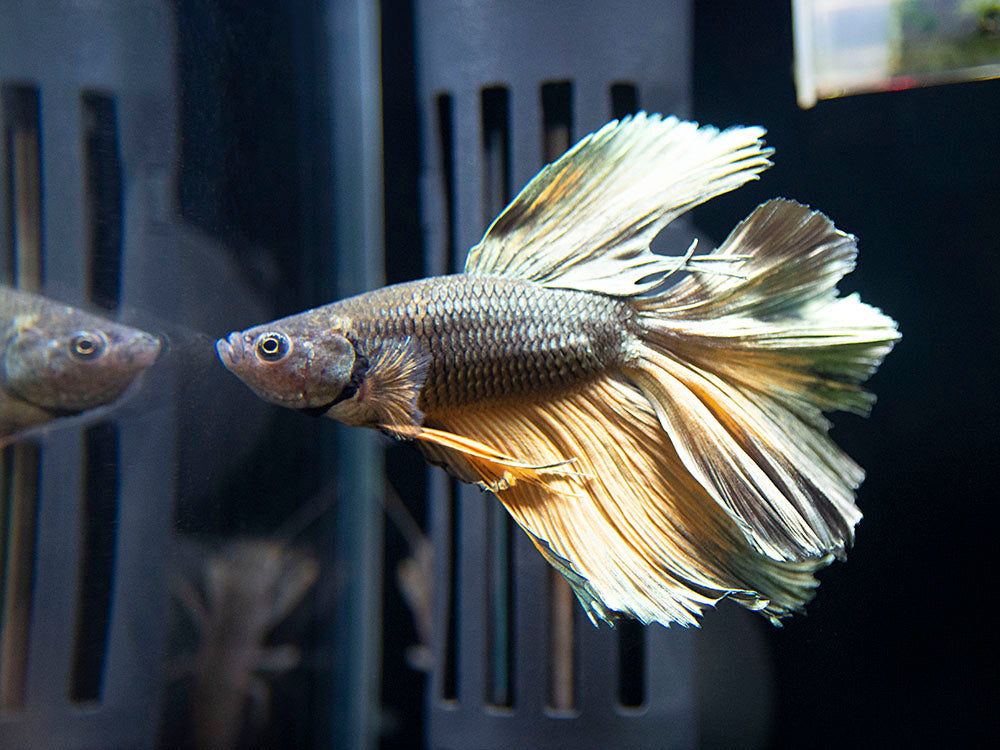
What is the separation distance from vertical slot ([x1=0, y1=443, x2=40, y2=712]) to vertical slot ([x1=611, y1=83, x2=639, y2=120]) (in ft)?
2.52

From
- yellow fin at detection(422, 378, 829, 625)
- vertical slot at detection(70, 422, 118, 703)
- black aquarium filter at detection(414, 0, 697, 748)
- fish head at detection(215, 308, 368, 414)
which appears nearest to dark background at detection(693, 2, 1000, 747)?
black aquarium filter at detection(414, 0, 697, 748)

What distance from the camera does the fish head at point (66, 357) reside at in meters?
0.56

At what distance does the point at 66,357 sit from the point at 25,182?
20 centimetres

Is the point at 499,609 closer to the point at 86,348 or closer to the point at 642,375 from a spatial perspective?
the point at 642,375

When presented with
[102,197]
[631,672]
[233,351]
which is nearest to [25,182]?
[102,197]

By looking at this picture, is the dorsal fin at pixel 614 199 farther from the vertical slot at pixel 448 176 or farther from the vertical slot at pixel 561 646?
the vertical slot at pixel 561 646

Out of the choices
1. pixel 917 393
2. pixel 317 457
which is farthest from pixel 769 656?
pixel 317 457

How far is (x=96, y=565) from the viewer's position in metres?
0.63

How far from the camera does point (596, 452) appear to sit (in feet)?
1.73

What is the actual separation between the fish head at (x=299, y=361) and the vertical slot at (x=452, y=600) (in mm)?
353

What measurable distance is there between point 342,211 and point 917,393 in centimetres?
86

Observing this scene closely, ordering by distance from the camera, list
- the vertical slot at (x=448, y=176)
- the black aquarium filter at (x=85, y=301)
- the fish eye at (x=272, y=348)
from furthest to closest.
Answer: the vertical slot at (x=448, y=176) → the black aquarium filter at (x=85, y=301) → the fish eye at (x=272, y=348)

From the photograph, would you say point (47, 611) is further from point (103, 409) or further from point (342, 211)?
point (342, 211)

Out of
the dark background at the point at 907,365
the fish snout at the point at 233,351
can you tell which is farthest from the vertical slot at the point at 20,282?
the dark background at the point at 907,365
